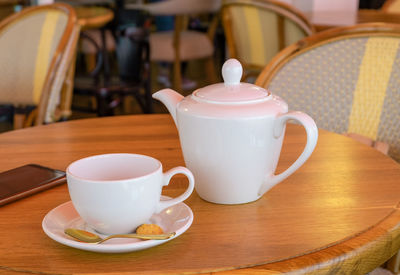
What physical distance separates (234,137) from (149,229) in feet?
0.44

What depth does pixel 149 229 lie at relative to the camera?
0.53 metres

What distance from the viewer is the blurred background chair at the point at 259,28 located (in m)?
2.10

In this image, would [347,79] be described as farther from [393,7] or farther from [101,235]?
[393,7]

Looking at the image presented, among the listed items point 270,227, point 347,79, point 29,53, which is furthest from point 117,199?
point 29,53

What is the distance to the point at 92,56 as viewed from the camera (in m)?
3.92

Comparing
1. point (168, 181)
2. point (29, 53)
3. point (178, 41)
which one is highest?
point (168, 181)

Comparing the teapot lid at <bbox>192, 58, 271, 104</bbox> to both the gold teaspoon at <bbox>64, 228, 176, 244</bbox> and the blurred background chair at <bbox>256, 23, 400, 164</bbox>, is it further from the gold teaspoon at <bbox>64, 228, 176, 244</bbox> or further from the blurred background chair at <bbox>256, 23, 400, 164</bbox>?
the blurred background chair at <bbox>256, 23, 400, 164</bbox>

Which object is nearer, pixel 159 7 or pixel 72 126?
pixel 72 126

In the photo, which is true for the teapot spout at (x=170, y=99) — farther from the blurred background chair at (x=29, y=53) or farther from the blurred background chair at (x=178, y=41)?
the blurred background chair at (x=178, y=41)

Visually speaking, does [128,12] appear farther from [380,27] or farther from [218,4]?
[380,27]

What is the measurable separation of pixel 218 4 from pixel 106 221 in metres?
3.75

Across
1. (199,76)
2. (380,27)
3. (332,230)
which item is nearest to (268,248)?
(332,230)

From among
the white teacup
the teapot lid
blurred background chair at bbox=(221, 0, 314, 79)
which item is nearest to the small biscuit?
the white teacup

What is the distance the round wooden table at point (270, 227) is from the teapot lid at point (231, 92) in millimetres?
122
